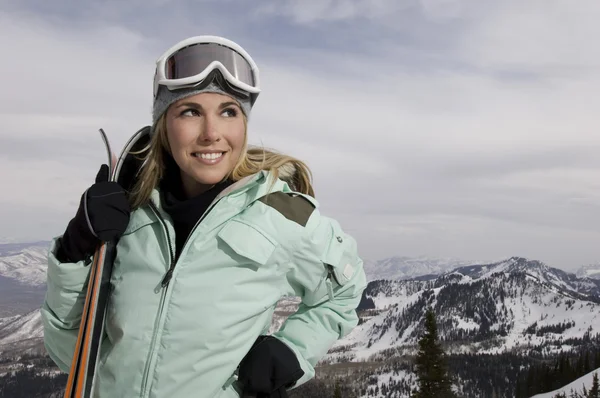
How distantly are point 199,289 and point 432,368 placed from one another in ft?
124

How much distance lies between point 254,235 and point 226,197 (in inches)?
12.4

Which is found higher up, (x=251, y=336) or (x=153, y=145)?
(x=153, y=145)

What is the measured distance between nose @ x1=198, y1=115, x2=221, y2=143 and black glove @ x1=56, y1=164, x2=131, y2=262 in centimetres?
61

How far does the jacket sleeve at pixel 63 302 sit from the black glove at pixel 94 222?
0.22 feet

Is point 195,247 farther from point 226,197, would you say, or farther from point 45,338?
point 45,338

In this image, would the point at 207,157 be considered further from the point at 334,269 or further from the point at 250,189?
the point at 334,269

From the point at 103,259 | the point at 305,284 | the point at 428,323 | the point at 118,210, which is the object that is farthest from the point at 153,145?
the point at 428,323

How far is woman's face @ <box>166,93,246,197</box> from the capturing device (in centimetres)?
305

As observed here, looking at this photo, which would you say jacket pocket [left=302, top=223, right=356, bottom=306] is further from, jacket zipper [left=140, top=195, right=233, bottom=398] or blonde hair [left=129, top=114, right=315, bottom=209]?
jacket zipper [left=140, top=195, right=233, bottom=398]

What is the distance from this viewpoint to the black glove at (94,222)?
9.30ft

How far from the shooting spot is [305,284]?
130 inches

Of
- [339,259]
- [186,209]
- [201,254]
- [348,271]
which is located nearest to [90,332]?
[201,254]

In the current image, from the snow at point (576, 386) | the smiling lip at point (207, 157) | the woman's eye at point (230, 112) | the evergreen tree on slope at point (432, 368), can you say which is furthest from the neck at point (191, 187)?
the snow at point (576, 386)

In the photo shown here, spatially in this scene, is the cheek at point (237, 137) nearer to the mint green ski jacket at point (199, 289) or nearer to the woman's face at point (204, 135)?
the woman's face at point (204, 135)
